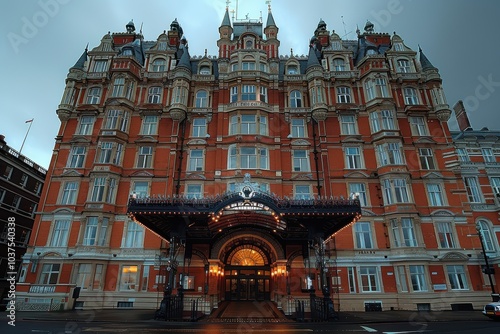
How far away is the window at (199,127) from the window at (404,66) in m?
21.9

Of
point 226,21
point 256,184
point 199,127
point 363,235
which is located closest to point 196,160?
point 199,127

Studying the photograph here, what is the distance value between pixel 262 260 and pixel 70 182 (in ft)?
62.3

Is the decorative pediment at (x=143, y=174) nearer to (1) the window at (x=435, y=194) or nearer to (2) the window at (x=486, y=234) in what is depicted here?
(1) the window at (x=435, y=194)

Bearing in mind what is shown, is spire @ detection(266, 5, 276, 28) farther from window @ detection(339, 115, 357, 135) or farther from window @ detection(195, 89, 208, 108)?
window @ detection(339, 115, 357, 135)

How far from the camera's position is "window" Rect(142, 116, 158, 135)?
1180 inches

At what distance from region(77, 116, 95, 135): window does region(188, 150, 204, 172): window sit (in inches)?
412

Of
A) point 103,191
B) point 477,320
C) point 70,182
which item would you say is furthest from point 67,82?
point 477,320

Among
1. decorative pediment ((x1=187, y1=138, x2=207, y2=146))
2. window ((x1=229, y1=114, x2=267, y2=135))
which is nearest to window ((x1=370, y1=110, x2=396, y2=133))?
window ((x1=229, y1=114, x2=267, y2=135))

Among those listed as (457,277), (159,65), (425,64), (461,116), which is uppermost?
(159,65)

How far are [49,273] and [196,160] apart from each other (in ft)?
49.9

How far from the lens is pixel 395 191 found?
26.0 metres

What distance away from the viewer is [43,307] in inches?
882

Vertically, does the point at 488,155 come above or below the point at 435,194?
above

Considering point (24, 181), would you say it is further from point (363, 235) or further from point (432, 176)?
point (432, 176)
